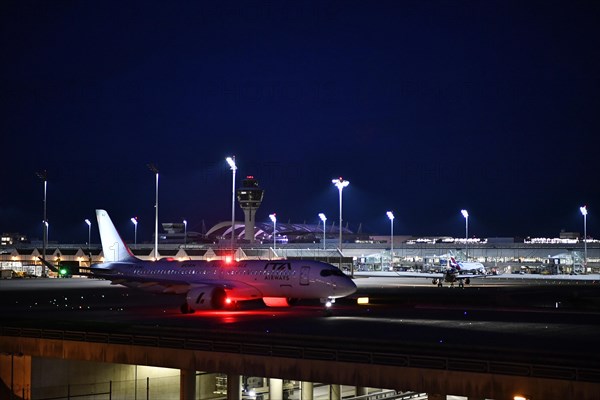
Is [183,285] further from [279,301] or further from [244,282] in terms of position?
[279,301]

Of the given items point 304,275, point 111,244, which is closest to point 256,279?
point 304,275

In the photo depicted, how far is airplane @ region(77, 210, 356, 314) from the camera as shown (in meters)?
51.3

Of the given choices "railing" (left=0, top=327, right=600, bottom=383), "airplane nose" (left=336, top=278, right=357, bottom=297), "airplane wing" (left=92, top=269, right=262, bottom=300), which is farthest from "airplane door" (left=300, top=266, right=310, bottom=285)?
"railing" (left=0, top=327, right=600, bottom=383)

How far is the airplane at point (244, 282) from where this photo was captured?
5134 cm

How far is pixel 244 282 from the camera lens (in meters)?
54.3

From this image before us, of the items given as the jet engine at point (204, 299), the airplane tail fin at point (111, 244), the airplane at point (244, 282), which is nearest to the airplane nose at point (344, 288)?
the airplane at point (244, 282)

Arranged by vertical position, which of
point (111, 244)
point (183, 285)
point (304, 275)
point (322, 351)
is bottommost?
point (322, 351)

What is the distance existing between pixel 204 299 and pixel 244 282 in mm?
3954

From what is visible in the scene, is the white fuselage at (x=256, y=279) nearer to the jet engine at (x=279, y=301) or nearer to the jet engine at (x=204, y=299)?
the jet engine at (x=279, y=301)

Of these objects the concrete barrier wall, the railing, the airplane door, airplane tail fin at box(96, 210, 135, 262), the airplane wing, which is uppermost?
airplane tail fin at box(96, 210, 135, 262)

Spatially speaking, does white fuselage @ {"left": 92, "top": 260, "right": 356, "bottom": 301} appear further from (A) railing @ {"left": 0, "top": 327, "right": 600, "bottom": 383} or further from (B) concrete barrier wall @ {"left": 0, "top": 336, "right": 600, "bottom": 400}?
(B) concrete barrier wall @ {"left": 0, "top": 336, "right": 600, "bottom": 400}

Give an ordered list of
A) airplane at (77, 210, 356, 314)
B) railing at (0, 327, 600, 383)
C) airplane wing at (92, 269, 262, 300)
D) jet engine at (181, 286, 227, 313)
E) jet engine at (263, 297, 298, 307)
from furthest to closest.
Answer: jet engine at (263, 297, 298, 307)
airplane wing at (92, 269, 262, 300)
airplane at (77, 210, 356, 314)
jet engine at (181, 286, 227, 313)
railing at (0, 327, 600, 383)

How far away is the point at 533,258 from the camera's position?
188000 millimetres

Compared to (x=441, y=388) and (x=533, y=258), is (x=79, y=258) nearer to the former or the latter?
(x=533, y=258)
